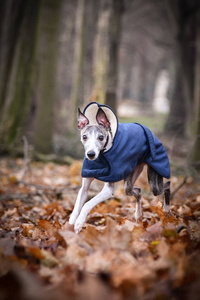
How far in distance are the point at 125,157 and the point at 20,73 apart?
25.4 feet

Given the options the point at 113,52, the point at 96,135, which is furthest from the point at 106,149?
the point at 113,52

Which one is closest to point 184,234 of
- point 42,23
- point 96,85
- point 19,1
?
point 96,85

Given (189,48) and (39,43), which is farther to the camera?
(189,48)

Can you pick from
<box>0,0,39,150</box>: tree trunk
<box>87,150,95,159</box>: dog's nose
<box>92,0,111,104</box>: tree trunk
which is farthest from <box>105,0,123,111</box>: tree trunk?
<box>87,150,95,159</box>: dog's nose

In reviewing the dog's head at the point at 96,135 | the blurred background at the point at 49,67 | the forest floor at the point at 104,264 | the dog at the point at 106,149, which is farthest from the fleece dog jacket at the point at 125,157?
the blurred background at the point at 49,67

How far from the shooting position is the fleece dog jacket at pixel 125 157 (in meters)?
3.03

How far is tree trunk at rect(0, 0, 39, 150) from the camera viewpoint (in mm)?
9648

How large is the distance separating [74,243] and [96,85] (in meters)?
8.60

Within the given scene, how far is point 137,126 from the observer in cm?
339

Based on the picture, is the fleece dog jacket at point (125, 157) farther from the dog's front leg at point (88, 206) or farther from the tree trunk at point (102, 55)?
the tree trunk at point (102, 55)

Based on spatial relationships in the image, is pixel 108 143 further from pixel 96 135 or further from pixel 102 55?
pixel 102 55

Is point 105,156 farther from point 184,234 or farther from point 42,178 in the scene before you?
point 42,178

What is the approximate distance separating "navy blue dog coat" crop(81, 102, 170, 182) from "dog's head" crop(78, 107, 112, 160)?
101 mm

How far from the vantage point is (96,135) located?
2.93 meters
